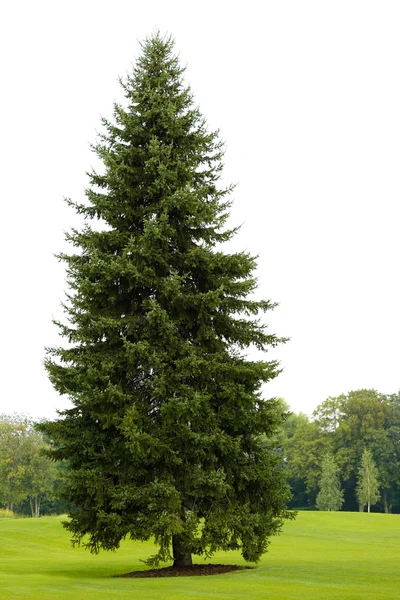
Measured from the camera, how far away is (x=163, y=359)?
17703 mm

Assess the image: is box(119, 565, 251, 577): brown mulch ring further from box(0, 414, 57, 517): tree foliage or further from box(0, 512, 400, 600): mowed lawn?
box(0, 414, 57, 517): tree foliage

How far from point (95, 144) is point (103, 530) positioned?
11.4 meters

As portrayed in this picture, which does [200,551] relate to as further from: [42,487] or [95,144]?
[42,487]

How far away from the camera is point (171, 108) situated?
1952cm

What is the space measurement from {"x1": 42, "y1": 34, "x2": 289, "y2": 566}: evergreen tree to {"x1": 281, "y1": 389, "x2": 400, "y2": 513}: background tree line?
60.2m

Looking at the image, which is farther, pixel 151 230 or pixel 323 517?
pixel 323 517

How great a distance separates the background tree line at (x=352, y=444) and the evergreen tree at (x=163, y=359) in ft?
197

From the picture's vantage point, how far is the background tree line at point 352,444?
3071 inches

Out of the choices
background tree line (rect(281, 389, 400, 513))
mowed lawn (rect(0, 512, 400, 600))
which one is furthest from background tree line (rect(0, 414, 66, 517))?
mowed lawn (rect(0, 512, 400, 600))

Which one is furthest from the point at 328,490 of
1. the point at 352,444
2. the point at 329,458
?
the point at 352,444

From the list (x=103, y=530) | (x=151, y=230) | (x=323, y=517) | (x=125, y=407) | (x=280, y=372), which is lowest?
(x=323, y=517)

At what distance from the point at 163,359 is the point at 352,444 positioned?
68.2m

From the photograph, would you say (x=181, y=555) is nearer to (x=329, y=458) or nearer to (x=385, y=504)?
(x=329, y=458)

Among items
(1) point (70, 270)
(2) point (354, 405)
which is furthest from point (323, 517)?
(1) point (70, 270)
